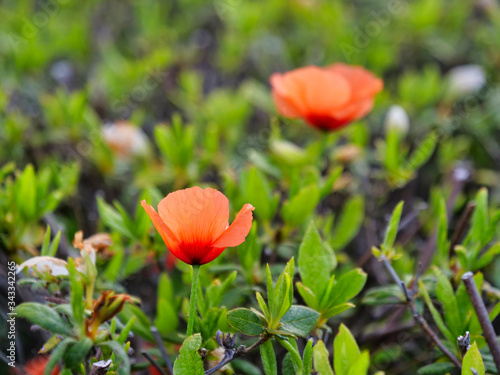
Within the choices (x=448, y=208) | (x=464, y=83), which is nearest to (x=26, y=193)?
(x=448, y=208)

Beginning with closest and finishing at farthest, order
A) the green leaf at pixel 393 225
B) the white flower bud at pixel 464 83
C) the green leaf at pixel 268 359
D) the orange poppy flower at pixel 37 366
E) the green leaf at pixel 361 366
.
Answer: the green leaf at pixel 361 366
the green leaf at pixel 268 359
the green leaf at pixel 393 225
the orange poppy flower at pixel 37 366
the white flower bud at pixel 464 83

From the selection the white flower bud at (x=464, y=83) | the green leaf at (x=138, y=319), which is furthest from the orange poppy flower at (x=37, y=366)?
the white flower bud at (x=464, y=83)

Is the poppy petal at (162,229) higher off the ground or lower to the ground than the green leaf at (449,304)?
higher

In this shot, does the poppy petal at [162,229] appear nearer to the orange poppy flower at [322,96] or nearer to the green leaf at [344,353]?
the green leaf at [344,353]

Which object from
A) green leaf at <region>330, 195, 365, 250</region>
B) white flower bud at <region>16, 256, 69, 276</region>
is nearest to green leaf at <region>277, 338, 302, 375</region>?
white flower bud at <region>16, 256, 69, 276</region>

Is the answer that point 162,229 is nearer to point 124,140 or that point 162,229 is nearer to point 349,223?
point 349,223

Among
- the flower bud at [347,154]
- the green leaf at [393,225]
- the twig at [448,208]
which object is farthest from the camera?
the flower bud at [347,154]

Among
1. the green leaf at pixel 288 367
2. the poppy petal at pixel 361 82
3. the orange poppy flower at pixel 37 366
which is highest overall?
the poppy petal at pixel 361 82
